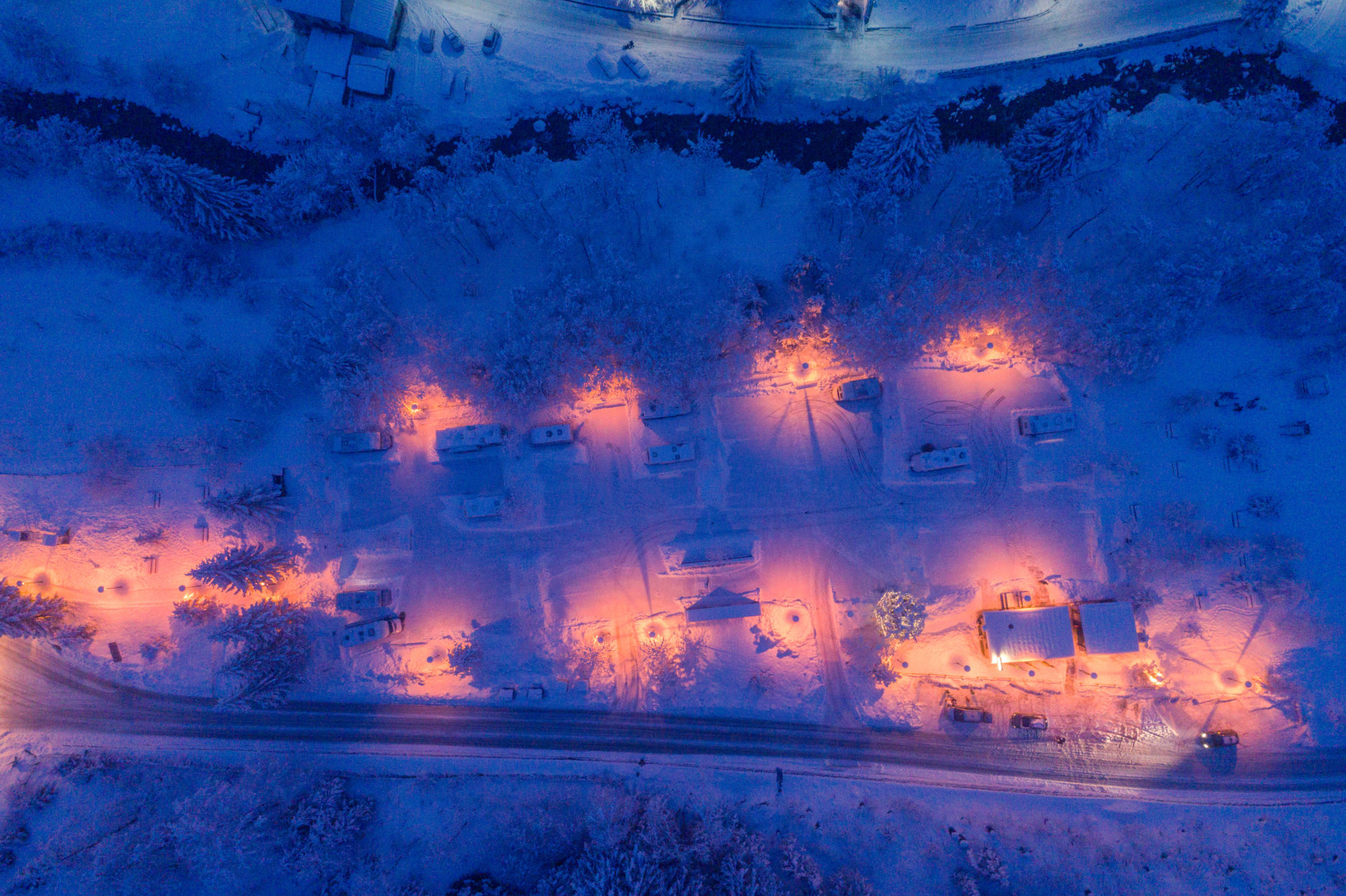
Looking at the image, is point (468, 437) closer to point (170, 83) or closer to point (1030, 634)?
point (170, 83)

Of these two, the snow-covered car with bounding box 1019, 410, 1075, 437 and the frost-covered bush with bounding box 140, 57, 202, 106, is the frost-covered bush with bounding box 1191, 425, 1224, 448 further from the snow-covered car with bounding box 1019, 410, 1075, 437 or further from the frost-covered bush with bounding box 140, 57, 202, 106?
the frost-covered bush with bounding box 140, 57, 202, 106

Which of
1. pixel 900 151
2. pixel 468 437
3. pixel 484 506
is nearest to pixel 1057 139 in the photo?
pixel 900 151

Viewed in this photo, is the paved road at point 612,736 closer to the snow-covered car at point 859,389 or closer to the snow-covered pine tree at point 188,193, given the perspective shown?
the snow-covered car at point 859,389

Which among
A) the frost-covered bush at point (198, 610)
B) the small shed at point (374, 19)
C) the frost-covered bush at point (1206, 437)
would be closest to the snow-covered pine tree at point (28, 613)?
the frost-covered bush at point (198, 610)

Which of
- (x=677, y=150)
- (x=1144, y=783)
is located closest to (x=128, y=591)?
(x=677, y=150)

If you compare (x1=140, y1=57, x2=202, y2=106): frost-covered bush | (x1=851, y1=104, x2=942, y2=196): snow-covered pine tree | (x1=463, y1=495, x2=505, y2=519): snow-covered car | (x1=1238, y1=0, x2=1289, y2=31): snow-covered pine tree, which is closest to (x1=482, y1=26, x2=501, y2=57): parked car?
(x1=140, y1=57, x2=202, y2=106): frost-covered bush

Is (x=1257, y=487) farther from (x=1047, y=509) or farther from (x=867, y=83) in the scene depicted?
(x=867, y=83)
